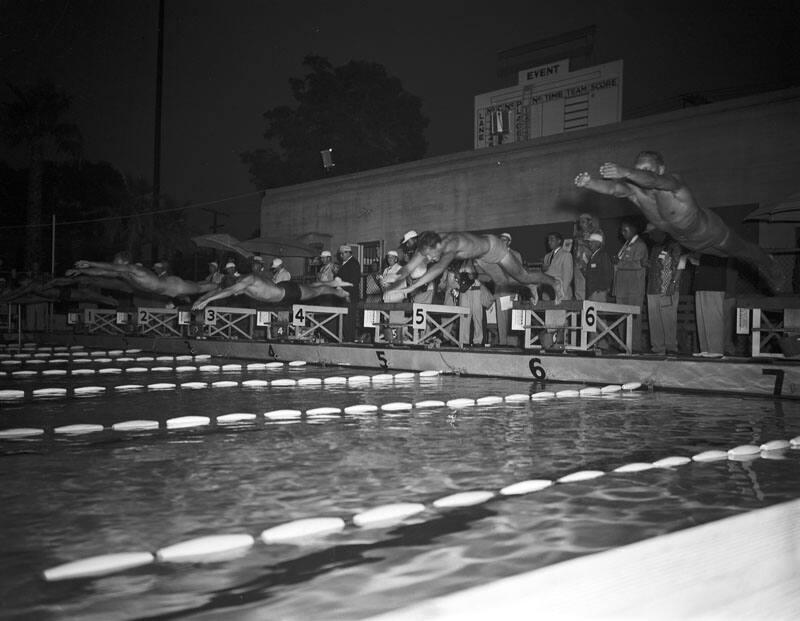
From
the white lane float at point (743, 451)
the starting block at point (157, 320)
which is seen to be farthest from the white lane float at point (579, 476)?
the starting block at point (157, 320)

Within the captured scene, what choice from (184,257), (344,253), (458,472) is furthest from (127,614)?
(184,257)

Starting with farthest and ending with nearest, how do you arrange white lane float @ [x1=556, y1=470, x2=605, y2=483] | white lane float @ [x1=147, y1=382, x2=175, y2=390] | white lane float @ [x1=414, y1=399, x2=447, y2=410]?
white lane float @ [x1=147, y1=382, x2=175, y2=390] < white lane float @ [x1=414, y1=399, x2=447, y2=410] < white lane float @ [x1=556, y1=470, x2=605, y2=483]

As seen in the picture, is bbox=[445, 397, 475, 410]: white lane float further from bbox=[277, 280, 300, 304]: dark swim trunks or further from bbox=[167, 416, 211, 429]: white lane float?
bbox=[277, 280, 300, 304]: dark swim trunks

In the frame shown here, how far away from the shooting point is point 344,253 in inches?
519

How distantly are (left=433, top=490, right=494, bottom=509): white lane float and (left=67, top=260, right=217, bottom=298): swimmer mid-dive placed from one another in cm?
1186

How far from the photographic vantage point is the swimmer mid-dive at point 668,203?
682 centimetres

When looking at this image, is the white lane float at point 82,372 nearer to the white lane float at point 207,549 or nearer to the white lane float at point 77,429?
the white lane float at point 77,429

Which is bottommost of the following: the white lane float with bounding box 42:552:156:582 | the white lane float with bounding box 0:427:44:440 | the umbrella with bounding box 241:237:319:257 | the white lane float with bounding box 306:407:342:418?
the white lane float with bounding box 42:552:156:582

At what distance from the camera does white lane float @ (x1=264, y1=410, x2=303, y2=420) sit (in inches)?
199

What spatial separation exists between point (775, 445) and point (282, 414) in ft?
9.97

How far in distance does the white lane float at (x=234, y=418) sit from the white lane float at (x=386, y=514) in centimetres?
252

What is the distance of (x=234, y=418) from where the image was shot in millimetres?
4926

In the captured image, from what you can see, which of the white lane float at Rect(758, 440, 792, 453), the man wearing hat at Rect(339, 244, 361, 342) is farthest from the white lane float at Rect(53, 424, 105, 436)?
the man wearing hat at Rect(339, 244, 361, 342)

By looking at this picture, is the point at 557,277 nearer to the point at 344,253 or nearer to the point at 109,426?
the point at 344,253
